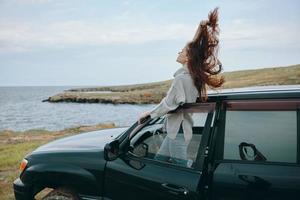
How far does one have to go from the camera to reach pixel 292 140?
278 centimetres

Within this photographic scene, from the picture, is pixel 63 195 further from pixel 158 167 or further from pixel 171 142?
pixel 171 142

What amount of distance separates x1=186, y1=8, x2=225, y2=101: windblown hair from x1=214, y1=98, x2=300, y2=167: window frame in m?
0.34

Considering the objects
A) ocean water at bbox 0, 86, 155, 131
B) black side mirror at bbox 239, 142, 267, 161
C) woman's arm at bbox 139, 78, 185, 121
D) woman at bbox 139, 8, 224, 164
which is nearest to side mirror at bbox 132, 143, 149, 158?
woman at bbox 139, 8, 224, 164

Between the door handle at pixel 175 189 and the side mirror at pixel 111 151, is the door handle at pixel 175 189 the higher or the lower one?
the lower one

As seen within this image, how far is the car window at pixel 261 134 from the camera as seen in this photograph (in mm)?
2803

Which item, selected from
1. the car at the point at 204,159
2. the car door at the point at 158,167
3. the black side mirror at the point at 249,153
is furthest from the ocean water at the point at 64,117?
the black side mirror at the point at 249,153

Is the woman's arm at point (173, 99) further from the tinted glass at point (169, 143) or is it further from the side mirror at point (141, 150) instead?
the side mirror at point (141, 150)

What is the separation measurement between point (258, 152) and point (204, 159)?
1.47 feet

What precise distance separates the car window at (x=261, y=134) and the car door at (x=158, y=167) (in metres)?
0.22

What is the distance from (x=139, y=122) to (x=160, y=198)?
77 cm

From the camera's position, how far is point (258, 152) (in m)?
2.90

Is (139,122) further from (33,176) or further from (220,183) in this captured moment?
(33,176)

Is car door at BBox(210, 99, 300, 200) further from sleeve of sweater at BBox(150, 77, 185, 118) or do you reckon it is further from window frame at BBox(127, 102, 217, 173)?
sleeve of sweater at BBox(150, 77, 185, 118)

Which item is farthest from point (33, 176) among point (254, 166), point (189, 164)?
point (254, 166)
